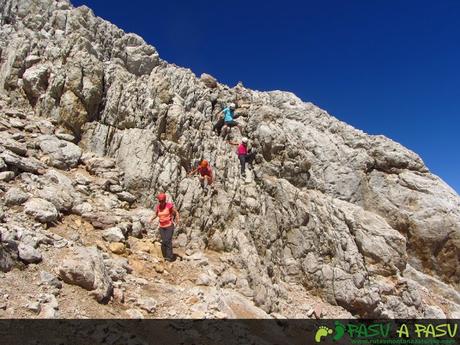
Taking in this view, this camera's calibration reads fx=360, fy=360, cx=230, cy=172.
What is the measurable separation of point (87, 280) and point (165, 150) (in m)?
10.2

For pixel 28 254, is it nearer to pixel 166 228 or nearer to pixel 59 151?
pixel 166 228

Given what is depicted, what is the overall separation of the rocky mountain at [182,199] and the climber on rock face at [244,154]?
0.54 metres

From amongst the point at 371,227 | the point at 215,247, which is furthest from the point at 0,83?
the point at 371,227

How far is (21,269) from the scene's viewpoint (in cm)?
1029

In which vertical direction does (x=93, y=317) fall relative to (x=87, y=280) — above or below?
below

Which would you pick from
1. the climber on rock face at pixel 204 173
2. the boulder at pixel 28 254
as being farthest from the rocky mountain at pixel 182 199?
the climber on rock face at pixel 204 173

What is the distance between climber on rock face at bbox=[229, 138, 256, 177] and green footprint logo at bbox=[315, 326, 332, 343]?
992 centimetres

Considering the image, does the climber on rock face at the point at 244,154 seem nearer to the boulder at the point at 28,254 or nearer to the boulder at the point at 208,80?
the boulder at the point at 208,80

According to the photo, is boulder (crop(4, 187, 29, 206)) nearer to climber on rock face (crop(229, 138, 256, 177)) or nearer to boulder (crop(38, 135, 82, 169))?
boulder (crop(38, 135, 82, 169))

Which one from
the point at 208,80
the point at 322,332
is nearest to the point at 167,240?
the point at 322,332

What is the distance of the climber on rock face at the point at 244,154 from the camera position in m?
23.0

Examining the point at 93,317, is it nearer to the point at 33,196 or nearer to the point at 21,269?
the point at 21,269

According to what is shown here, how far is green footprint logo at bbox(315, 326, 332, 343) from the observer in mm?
16388

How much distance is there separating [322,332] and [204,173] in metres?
10.1
